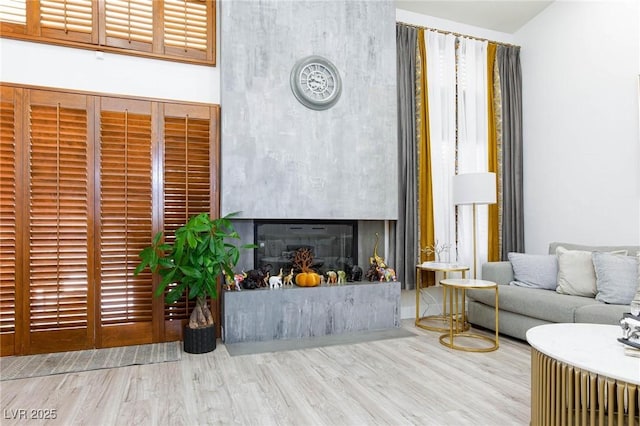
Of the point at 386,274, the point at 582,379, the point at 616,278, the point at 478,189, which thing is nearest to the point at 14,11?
the point at 386,274

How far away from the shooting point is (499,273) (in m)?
4.02

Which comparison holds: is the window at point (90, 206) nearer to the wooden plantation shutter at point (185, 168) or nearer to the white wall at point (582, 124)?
the wooden plantation shutter at point (185, 168)

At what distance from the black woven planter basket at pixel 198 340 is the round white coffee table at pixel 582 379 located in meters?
2.31

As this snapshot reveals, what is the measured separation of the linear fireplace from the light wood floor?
40.1 inches

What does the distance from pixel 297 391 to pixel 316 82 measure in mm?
2701

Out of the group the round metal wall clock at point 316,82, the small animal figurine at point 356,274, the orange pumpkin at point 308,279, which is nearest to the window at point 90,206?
the round metal wall clock at point 316,82

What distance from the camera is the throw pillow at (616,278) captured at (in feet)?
10.3

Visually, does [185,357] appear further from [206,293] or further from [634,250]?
[634,250]

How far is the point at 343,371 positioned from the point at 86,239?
2265mm

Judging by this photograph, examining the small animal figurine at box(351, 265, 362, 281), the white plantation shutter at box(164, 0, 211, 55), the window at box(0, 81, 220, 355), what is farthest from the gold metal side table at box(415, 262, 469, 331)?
the white plantation shutter at box(164, 0, 211, 55)

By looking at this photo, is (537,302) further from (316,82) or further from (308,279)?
(316,82)

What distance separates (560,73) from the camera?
14.5 feet

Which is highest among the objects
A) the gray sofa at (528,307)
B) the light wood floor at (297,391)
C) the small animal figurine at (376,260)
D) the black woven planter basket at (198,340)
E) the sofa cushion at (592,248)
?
the sofa cushion at (592,248)

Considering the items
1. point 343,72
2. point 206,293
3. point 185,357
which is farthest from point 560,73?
point 185,357
